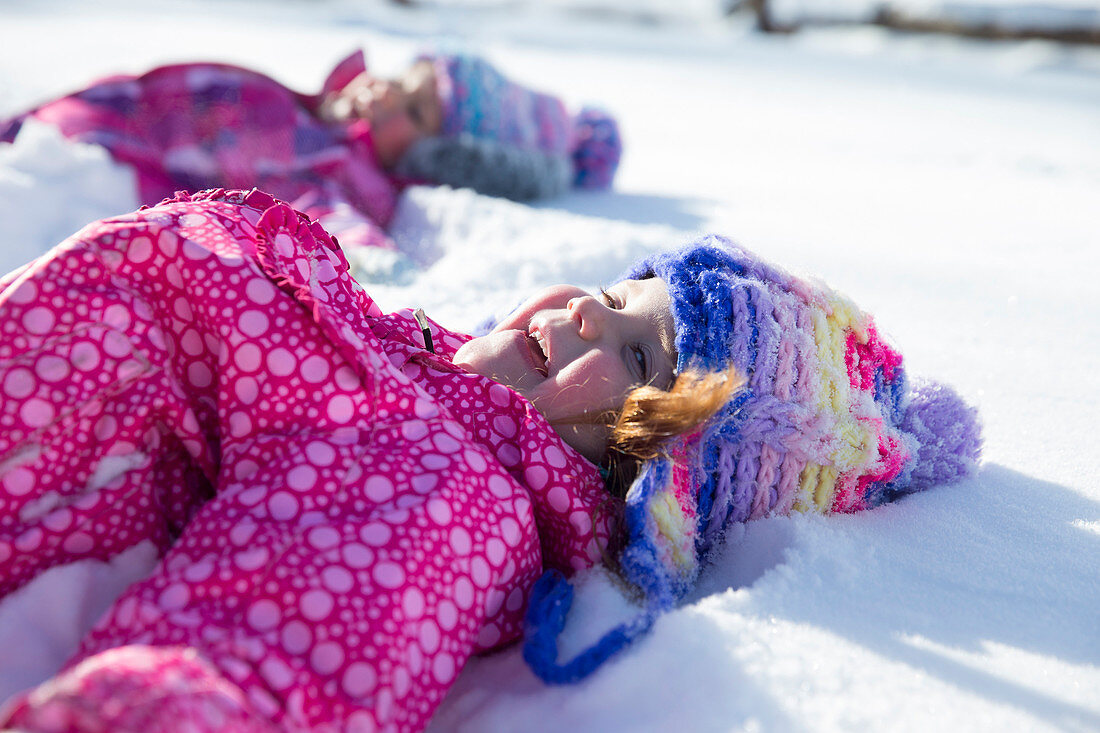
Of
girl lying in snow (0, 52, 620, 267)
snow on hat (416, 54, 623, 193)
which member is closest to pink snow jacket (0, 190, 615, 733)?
girl lying in snow (0, 52, 620, 267)

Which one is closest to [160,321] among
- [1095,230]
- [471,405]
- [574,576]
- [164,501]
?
[164,501]

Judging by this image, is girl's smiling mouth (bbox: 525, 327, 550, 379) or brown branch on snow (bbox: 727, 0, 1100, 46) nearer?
girl's smiling mouth (bbox: 525, 327, 550, 379)

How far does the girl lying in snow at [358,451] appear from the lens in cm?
77

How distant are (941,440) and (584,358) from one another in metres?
0.53

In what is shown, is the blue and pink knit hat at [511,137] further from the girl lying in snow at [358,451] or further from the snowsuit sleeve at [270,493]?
the snowsuit sleeve at [270,493]

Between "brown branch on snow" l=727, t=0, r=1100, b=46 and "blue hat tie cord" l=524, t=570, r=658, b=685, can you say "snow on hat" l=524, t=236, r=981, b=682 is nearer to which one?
"blue hat tie cord" l=524, t=570, r=658, b=685

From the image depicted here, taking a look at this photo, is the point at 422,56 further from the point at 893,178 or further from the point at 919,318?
the point at 919,318

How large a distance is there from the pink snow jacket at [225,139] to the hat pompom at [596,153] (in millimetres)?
659

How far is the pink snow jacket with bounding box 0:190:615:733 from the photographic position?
0.77 metres

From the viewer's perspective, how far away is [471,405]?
42.1 inches

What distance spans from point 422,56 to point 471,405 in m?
2.26

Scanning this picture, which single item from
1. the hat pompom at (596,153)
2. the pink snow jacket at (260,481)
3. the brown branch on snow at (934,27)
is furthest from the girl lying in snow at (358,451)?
the brown branch on snow at (934,27)

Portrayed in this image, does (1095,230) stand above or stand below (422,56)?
below

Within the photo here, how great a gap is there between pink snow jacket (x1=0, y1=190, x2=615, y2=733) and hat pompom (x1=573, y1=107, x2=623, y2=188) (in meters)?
2.06
